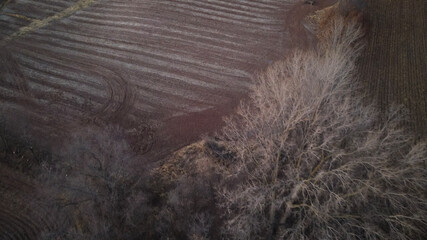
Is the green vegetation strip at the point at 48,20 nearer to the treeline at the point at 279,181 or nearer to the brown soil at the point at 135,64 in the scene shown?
the brown soil at the point at 135,64

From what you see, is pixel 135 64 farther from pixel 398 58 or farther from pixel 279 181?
pixel 398 58

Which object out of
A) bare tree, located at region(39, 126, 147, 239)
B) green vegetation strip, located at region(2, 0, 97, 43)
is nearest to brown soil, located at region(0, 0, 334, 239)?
green vegetation strip, located at region(2, 0, 97, 43)

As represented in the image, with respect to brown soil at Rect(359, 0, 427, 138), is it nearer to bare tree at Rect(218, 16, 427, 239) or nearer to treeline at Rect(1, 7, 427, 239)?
treeline at Rect(1, 7, 427, 239)

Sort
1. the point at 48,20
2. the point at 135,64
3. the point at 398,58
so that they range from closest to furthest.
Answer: the point at 398,58 → the point at 135,64 → the point at 48,20

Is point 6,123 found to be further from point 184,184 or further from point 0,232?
point 184,184

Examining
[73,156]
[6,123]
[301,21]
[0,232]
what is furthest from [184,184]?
[301,21]

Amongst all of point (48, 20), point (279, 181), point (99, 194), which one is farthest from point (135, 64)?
point (279, 181)

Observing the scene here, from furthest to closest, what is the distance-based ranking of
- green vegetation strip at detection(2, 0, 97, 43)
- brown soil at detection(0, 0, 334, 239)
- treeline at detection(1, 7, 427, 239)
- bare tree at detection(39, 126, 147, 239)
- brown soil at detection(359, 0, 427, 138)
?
1. green vegetation strip at detection(2, 0, 97, 43)
2. brown soil at detection(0, 0, 334, 239)
3. brown soil at detection(359, 0, 427, 138)
4. bare tree at detection(39, 126, 147, 239)
5. treeline at detection(1, 7, 427, 239)

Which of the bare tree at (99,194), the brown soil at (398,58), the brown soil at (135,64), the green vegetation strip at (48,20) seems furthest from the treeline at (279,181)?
the green vegetation strip at (48,20)
